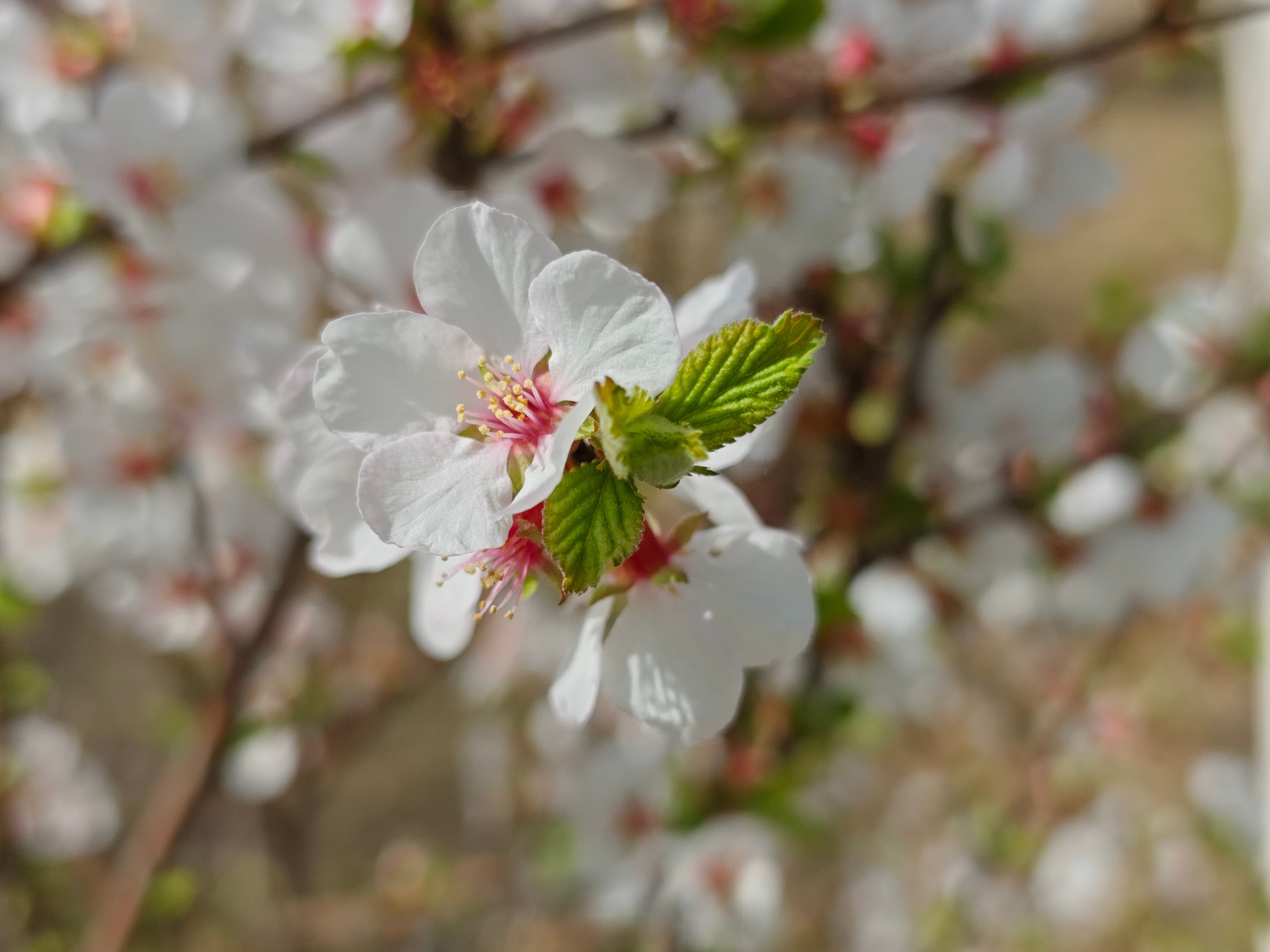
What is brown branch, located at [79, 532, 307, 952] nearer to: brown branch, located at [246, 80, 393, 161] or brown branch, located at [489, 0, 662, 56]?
brown branch, located at [246, 80, 393, 161]

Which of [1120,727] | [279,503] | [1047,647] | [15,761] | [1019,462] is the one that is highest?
[279,503]

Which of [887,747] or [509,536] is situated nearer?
[509,536]

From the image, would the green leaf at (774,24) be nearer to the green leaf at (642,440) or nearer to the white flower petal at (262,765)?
the green leaf at (642,440)

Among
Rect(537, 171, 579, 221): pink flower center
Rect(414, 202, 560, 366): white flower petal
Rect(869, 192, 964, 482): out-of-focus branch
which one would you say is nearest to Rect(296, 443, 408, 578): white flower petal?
Rect(414, 202, 560, 366): white flower petal

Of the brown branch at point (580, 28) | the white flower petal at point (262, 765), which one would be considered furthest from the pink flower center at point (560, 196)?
the white flower petal at point (262, 765)

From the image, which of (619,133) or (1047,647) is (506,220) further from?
(1047,647)

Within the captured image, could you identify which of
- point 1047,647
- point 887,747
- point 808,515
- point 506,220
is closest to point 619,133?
point 808,515
